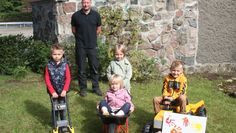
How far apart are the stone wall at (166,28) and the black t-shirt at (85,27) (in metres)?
1.50

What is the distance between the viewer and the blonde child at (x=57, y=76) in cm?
567

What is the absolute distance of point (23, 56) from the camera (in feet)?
33.6

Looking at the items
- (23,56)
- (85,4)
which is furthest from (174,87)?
(23,56)

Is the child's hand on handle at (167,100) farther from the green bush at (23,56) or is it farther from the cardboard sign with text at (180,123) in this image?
the green bush at (23,56)

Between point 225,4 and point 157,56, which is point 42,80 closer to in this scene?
point 157,56

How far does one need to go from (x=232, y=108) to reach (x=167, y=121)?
2.56 metres

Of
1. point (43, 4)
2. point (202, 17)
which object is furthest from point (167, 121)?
point (43, 4)

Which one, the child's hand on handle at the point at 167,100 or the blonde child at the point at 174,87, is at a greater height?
the blonde child at the point at 174,87

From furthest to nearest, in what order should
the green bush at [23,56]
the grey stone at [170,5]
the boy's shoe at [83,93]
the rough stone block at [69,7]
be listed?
the green bush at [23,56] → the grey stone at [170,5] → the rough stone block at [69,7] → the boy's shoe at [83,93]

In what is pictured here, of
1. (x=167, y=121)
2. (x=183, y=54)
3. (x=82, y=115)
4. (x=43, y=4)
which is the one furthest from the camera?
(x=43, y=4)

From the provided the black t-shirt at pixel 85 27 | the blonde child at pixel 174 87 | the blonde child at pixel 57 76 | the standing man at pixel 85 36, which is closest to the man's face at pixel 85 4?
the standing man at pixel 85 36

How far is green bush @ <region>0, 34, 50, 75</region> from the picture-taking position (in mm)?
9961

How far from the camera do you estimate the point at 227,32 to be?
9.81 metres

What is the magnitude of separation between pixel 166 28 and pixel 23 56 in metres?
3.83
